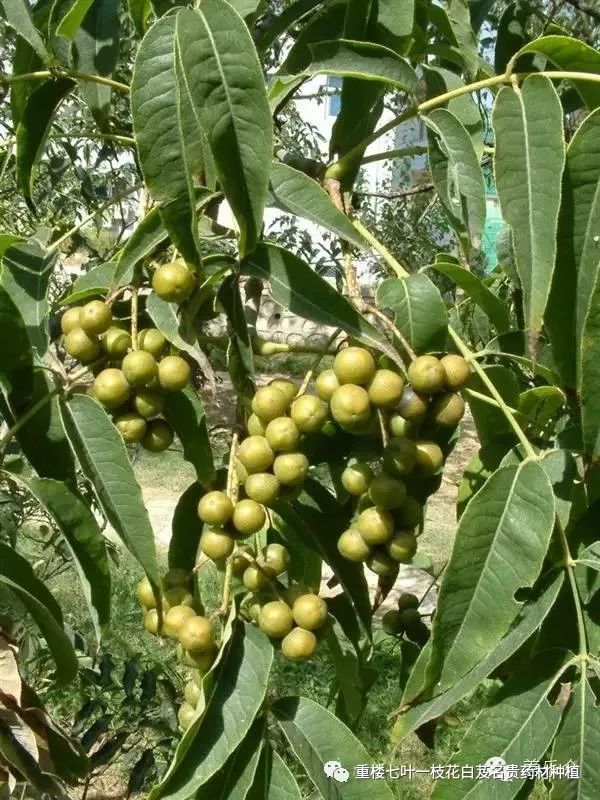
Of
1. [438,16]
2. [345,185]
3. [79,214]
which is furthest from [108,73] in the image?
[79,214]

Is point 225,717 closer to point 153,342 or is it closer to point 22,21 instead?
point 153,342

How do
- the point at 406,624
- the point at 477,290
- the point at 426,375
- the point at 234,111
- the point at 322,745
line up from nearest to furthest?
the point at 234,111
the point at 426,375
the point at 322,745
the point at 477,290
the point at 406,624

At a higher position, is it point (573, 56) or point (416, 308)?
point (573, 56)

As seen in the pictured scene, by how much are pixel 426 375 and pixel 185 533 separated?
41cm

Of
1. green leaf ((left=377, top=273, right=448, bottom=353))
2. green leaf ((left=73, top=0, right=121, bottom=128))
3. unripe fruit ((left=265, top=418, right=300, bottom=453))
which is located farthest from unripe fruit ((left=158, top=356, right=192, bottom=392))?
green leaf ((left=73, top=0, right=121, bottom=128))

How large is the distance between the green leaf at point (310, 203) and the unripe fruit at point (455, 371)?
140 millimetres

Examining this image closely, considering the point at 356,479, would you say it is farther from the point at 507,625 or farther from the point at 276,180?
the point at 276,180

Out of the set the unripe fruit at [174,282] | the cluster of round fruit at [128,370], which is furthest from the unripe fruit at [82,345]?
the unripe fruit at [174,282]

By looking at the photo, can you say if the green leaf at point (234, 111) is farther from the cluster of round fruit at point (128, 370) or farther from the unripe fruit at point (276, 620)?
the unripe fruit at point (276, 620)

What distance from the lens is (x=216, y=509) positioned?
3.16 feet

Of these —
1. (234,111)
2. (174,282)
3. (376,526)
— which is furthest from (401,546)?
(234,111)

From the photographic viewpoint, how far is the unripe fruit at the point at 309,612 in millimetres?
986

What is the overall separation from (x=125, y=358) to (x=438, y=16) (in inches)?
25.7

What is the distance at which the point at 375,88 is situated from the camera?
3.79ft
